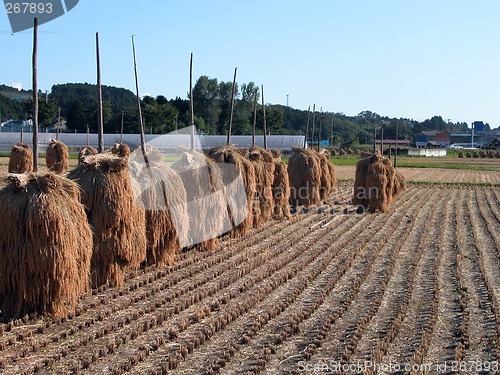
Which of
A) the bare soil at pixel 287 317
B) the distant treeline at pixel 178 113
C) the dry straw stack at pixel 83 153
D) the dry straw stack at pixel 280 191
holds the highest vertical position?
the distant treeline at pixel 178 113

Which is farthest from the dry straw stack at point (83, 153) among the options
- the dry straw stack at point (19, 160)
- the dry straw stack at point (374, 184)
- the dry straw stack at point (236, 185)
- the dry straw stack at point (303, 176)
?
the dry straw stack at point (374, 184)

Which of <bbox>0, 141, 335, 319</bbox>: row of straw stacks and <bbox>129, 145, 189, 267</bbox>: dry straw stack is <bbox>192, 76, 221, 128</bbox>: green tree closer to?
<bbox>0, 141, 335, 319</bbox>: row of straw stacks

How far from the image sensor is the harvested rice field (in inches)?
376

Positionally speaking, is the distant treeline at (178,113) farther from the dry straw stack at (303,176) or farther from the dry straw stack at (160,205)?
the dry straw stack at (160,205)

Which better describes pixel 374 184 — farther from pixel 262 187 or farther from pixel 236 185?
pixel 236 185

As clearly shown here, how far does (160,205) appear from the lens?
600 inches

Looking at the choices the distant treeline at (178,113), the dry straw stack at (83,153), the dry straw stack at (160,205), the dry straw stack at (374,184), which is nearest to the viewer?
the dry straw stack at (83,153)

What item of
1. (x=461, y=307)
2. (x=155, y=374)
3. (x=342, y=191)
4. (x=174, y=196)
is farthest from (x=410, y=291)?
(x=342, y=191)

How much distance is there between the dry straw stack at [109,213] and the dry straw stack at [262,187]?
9070mm

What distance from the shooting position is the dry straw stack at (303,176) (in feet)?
96.3

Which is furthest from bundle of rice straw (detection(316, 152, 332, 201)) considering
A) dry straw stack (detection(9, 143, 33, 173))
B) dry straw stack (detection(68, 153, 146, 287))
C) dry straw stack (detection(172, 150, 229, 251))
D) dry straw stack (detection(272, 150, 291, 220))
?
dry straw stack (detection(68, 153, 146, 287))

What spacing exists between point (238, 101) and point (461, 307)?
105 metres

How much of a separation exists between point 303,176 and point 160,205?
1498 cm

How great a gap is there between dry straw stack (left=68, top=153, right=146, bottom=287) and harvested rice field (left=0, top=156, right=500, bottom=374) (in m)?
0.52
